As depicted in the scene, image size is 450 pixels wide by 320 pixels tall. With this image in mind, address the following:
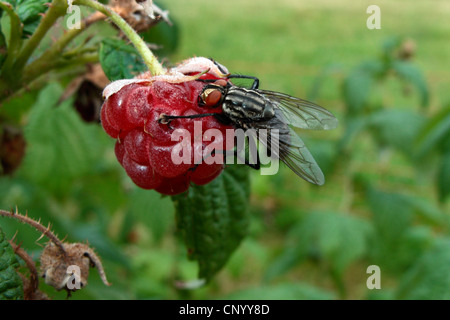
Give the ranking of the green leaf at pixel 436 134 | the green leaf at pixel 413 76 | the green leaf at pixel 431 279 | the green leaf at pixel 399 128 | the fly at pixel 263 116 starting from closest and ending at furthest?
1. the fly at pixel 263 116
2. the green leaf at pixel 431 279
3. the green leaf at pixel 436 134
4. the green leaf at pixel 399 128
5. the green leaf at pixel 413 76

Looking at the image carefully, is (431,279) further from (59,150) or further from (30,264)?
(59,150)

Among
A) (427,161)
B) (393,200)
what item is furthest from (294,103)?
(393,200)

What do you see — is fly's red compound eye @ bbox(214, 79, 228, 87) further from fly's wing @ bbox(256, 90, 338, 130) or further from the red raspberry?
fly's wing @ bbox(256, 90, 338, 130)

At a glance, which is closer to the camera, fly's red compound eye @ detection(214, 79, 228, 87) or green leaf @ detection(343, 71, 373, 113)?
fly's red compound eye @ detection(214, 79, 228, 87)

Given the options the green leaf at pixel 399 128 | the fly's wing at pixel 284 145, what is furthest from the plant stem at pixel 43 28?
the green leaf at pixel 399 128

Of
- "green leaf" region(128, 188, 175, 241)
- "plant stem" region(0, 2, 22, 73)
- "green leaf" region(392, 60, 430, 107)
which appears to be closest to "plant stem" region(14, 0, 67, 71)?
"plant stem" region(0, 2, 22, 73)

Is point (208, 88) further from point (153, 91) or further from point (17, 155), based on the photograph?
point (17, 155)

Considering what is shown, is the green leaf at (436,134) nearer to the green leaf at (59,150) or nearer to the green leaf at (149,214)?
the green leaf at (149,214)
